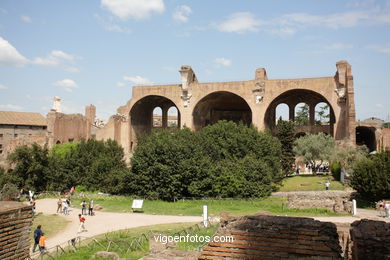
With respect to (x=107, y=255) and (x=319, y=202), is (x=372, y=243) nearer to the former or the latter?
(x=107, y=255)

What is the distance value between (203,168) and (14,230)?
1412 cm

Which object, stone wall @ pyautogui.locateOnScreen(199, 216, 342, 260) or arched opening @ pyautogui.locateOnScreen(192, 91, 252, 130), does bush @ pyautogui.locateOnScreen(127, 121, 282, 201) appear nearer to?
arched opening @ pyautogui.locateOnScreen(192, 91, 252, 130)

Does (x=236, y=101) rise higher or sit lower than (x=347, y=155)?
higher

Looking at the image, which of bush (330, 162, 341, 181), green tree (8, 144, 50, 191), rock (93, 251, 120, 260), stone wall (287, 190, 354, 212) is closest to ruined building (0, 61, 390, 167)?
bush (330, 162, 341, 181)

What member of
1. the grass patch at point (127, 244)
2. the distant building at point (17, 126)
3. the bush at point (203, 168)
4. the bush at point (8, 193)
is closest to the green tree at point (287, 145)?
the bush at point (203, 168)

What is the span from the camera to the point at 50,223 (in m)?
14.9

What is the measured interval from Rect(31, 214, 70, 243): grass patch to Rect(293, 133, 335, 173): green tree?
1806 cm

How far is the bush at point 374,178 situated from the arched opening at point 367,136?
14.9 metres

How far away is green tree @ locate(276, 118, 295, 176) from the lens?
28172mm

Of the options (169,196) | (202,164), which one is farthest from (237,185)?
(169,196)

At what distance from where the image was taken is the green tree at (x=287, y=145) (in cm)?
2817

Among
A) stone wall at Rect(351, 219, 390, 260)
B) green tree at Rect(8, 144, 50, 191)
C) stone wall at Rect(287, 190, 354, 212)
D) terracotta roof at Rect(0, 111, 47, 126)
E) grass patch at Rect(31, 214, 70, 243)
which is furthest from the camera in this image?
terracotta roof at Rect(0, 111, 47, 126)

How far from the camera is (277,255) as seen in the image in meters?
5.64

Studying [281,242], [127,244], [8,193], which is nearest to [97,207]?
[8,193]
